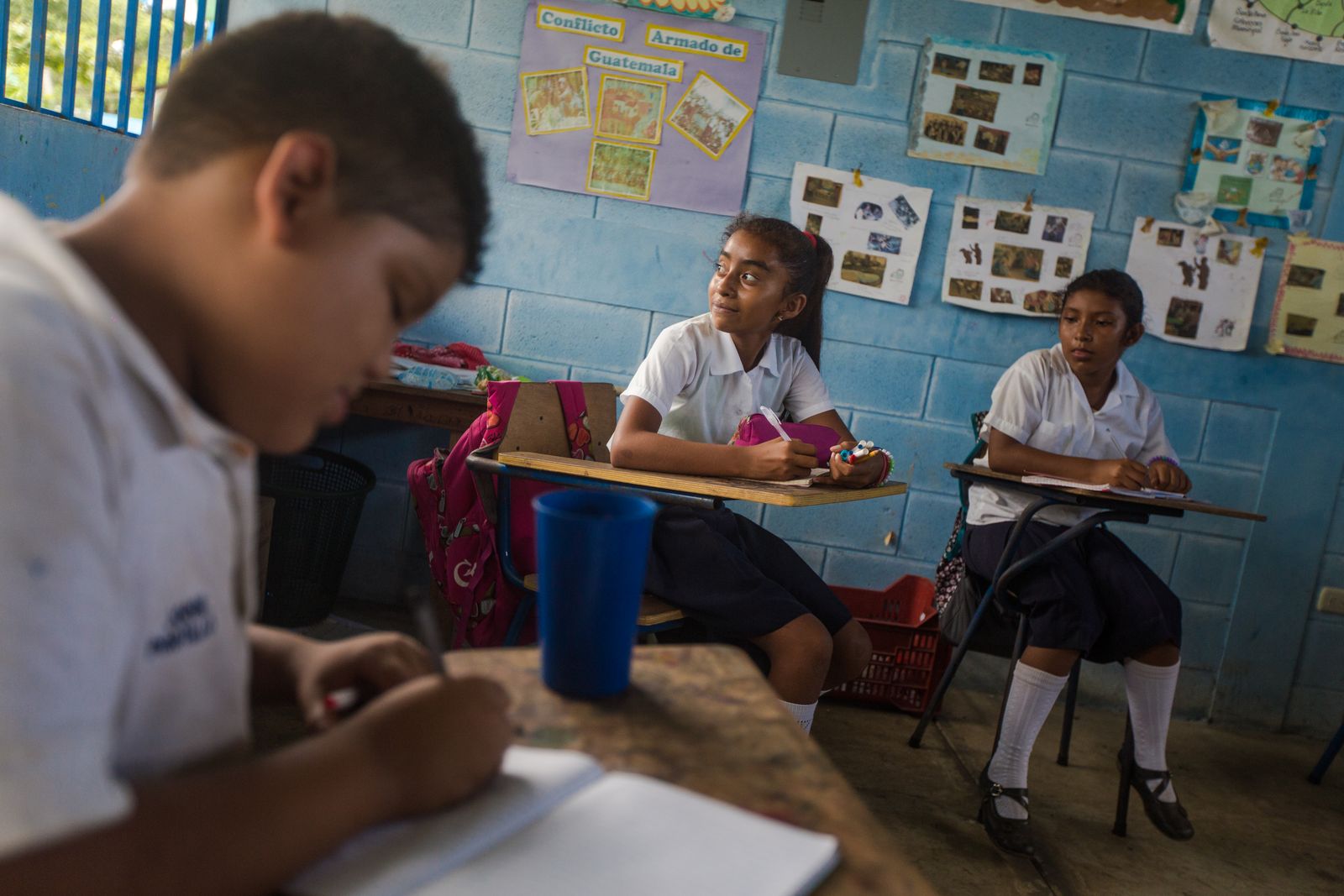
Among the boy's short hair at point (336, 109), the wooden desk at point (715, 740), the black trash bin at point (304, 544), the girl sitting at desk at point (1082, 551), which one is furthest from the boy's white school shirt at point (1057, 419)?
the boy's short hair at point (336, 109)

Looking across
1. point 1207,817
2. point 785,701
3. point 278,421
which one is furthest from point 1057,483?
point 278,421

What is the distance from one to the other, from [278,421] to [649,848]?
1.04 ft

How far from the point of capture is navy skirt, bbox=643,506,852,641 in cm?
213

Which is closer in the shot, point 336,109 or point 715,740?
point 336,109

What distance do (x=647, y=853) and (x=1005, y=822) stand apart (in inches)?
84.3

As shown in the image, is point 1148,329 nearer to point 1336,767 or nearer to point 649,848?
point 1336,767

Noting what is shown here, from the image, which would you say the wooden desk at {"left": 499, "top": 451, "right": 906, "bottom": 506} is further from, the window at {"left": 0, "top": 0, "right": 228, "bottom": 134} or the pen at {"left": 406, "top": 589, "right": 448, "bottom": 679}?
the window at {"left": 0, "top": 0, "right": 228, "bottom": 134}

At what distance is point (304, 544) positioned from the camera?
3082 millimetres

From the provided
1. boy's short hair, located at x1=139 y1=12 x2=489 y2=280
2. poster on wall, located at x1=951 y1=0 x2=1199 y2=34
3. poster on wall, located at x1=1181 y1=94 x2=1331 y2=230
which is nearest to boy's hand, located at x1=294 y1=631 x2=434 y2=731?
boy's short hair, located at x1=139 y1=12 x2=489 y2=280

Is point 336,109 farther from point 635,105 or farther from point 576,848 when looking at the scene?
point 635,105

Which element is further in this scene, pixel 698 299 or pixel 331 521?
pixel 698 299

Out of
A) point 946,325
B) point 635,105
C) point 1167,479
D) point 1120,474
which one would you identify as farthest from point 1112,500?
point 635,105

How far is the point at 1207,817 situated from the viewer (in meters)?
2.76

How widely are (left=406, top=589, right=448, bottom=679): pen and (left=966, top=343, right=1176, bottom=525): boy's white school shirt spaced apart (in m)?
2.30
